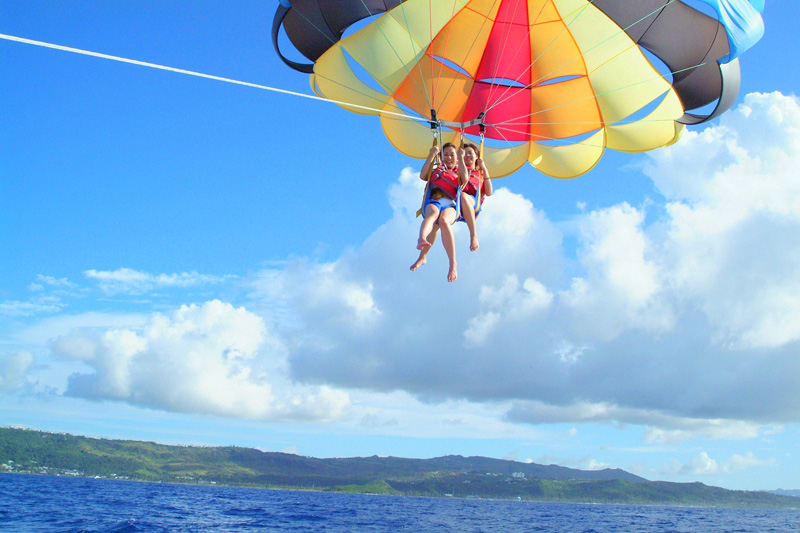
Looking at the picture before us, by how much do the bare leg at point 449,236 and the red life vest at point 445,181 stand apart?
0.28m

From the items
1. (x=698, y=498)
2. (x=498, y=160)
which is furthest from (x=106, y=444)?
(x=498, y=160)

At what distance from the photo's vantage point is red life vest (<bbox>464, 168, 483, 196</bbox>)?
9.14 meters

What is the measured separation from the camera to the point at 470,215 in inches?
359

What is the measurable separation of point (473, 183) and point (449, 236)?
98cm

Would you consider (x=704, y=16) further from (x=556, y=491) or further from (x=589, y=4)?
(x=556, y=491)

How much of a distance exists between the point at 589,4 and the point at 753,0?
8.63ft

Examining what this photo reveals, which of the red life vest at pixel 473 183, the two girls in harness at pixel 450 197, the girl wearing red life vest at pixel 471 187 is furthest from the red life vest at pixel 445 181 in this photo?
the red life vest at pixel 473 183

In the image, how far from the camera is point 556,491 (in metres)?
179

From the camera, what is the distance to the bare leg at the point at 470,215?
29.6 feet

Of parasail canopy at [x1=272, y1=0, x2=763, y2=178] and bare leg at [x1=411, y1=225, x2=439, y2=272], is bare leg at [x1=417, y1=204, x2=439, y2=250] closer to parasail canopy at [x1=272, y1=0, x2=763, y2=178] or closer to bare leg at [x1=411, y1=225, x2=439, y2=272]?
bare leg at [x1=411, y1=225, x2=439, y2=272]

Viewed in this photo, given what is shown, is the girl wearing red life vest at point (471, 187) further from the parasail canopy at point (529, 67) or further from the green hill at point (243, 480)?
the green hill at point (243, 480)

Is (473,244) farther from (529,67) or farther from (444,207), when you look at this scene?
(529,67)

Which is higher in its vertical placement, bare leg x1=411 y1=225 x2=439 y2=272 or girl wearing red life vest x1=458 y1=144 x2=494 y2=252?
girl wearing red life vest x1=458 y1=144 x2=494 y2=252

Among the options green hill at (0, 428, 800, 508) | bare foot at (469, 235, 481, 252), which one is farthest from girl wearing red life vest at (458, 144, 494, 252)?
green hill at (0, 428, 800, 508)
